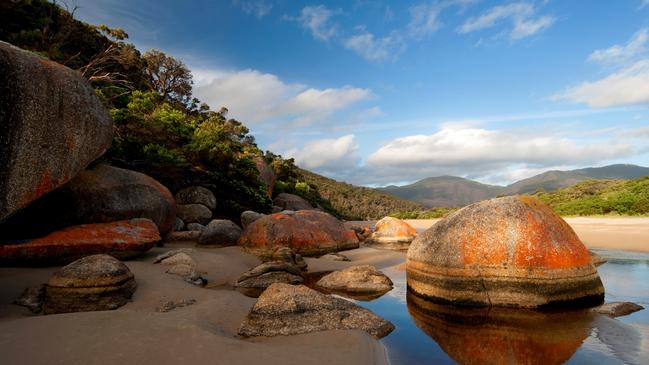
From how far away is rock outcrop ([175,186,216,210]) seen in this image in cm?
1797

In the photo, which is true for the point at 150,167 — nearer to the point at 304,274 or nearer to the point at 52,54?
the point at 52,54

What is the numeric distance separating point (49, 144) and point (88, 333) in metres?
4.05

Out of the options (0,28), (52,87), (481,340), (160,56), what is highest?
(160,56)

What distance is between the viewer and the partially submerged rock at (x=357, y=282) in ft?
Result: 27.7

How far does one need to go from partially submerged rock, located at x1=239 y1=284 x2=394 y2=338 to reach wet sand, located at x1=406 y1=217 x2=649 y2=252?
551 inches

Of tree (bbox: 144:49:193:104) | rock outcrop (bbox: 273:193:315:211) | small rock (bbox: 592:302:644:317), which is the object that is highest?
tree (bbox: 144:49:193:104)

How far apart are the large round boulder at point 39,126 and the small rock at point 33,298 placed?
1297mm

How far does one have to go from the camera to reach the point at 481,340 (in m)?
5.27

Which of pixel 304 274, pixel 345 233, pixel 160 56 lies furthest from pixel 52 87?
pixel 160 56

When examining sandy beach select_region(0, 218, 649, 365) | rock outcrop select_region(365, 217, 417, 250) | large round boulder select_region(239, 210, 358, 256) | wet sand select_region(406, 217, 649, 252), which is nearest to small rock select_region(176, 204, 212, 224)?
large round boulder select_region(239, 210, 358, 256)

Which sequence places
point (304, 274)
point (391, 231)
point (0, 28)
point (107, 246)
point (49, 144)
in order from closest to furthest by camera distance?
point (49, 144)
point (107, 246)
point (304, 274)
point (391, 231)
point (0, 28)

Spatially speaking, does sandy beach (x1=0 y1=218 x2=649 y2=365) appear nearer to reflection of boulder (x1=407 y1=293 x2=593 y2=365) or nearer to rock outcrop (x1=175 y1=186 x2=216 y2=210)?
reflection of boulder (x1=407 y1=293 x2=593 y2=365)

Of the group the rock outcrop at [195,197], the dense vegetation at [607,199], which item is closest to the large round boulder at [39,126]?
the rock outcrop at [195,197]

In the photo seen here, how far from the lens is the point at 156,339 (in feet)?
14.6
